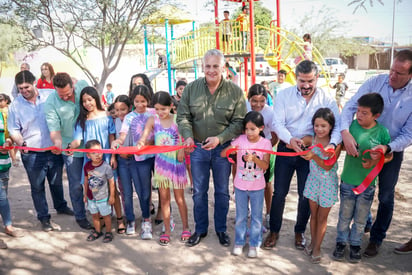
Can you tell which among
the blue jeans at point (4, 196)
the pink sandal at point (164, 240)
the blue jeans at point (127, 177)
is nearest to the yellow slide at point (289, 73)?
the blue jeans at point (127, 177)

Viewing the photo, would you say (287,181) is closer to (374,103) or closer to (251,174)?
(251,174)

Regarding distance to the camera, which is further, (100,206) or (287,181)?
(100,206)

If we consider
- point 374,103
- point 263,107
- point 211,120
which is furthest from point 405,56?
point 211,120

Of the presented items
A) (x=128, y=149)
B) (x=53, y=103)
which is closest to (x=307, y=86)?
(x=128, y=149)

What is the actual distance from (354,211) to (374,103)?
113cm

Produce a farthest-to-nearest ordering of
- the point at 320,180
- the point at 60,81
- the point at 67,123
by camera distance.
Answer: the point at 67,123
the point at 60,81
the point at 320,180

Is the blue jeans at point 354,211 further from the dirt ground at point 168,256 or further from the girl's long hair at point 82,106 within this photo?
the girl's long hair at point 82,106

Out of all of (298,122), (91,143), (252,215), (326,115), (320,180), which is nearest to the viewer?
(326,115)

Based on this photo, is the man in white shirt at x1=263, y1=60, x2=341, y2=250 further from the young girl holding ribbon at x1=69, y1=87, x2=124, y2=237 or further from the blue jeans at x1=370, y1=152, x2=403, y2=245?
the young girl holding ribbon at x1=69, y1=87, x2=124, y2=237

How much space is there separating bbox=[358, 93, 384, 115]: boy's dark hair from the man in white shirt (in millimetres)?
299

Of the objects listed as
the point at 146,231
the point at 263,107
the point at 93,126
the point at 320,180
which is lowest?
the point at 146,231

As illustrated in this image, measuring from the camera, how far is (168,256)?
3.48 m

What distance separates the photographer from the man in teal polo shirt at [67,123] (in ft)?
12.5

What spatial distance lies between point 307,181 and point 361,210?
1.94 ft
